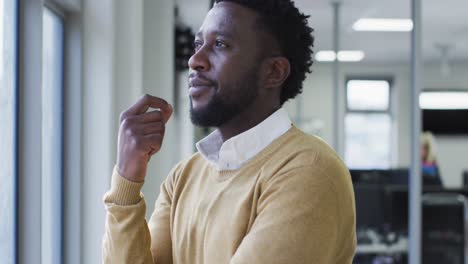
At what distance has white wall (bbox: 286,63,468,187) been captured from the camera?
9586mm

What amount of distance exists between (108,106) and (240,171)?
1718 millimetres

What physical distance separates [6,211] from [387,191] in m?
4.05

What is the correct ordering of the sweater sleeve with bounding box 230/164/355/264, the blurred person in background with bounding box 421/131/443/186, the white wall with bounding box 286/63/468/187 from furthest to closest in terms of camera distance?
the white wall with bounding box 286/63/468/187
the blurred person in background with bounding box 421/131/443/186
the sweater sleeve with bounding box 230/164/355/264

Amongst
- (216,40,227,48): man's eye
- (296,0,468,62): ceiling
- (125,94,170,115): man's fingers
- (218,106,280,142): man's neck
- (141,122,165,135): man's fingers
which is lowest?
(141,122,165,135): man's fingers

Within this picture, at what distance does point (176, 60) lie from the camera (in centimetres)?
435

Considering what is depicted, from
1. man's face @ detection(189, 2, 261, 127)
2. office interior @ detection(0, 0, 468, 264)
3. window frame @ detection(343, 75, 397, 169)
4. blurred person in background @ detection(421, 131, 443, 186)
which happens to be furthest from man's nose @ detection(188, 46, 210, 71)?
window frame @ detection(343, 75, 397, 169)

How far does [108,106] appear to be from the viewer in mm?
2613

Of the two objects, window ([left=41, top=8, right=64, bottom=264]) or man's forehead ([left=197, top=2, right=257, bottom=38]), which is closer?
man's forehead ([left=197, top=2, right=257, bottom=38])

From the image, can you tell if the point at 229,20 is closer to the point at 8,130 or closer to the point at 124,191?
the point at 124,191

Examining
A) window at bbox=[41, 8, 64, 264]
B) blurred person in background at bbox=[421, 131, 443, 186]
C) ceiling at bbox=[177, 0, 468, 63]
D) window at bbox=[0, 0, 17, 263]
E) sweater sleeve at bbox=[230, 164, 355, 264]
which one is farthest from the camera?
blurred person in background at bbox=[421, 131, 443, 186]

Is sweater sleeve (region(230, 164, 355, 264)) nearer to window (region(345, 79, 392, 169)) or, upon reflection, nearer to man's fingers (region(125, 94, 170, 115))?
man's fingers (region(125, 94, 170, 115))

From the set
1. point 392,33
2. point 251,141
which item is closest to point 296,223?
point 251,141

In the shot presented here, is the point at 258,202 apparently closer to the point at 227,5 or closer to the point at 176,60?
the point at 227,5

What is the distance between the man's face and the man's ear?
23mm
